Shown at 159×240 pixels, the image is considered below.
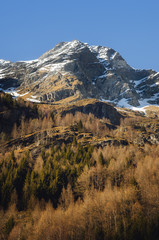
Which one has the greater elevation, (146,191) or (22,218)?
(146,191)

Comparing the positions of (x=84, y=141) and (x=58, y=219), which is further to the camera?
(x=84, y=141)

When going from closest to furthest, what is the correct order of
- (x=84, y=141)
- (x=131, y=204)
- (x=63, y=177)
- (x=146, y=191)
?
1. (x=131, y=204)
2. (x=146, y=191)
3. (x=63, y=177)
4. (x=84, y=141)

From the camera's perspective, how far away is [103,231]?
127 feet

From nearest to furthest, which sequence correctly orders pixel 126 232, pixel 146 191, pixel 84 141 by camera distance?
pixel 126 232
pixel 146 191
pixel 84 141

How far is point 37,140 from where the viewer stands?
112438 millimetres

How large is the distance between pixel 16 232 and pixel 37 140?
76937mm

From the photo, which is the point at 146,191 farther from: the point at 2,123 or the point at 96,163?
the point at 2,123

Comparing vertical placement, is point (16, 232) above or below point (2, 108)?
below

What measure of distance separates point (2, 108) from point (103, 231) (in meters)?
→ 132

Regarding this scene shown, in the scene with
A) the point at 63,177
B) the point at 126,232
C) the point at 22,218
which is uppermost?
the point at 63,177

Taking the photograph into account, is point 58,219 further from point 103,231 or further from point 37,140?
point 37,140

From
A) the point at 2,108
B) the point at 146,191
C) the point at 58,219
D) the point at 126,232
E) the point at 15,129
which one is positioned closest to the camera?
the point at 126,232

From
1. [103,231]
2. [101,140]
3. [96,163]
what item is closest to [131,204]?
[103,231]

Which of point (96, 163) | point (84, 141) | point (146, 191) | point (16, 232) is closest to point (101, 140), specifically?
point (84, 141)
